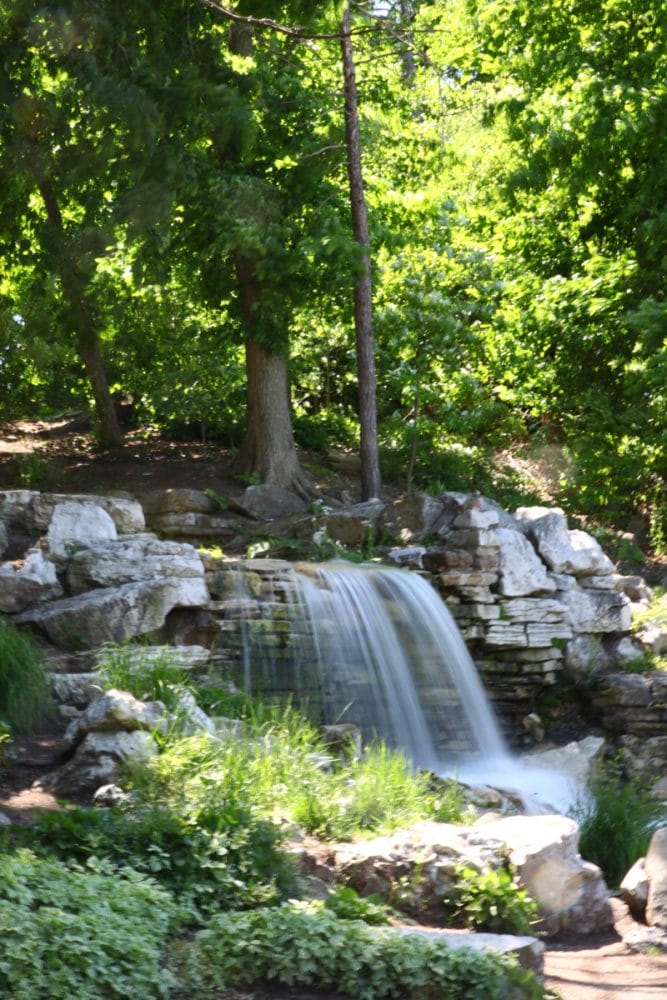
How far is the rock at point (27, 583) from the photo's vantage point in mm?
9109

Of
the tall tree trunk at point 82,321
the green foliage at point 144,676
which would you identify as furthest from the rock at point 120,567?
the tall tree trunk at point 82,321

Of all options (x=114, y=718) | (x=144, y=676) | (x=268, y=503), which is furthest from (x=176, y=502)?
(x=114, y=718)

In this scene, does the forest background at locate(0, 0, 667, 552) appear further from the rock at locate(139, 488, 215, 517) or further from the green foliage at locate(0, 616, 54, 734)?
the green foliage at locate(0, 616, 54, 734)

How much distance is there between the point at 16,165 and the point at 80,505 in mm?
3809

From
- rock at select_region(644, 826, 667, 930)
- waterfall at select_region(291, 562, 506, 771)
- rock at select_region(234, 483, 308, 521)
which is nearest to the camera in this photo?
rock at select_region(644, 826, 667, 930)

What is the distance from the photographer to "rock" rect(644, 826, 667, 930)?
6309mm

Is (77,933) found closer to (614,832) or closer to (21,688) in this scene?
(21,688)

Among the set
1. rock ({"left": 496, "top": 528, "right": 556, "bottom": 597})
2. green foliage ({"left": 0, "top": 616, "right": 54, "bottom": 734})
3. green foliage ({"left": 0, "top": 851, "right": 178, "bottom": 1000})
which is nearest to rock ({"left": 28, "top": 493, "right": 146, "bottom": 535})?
green foliage ({"left": 0, "top": 616, "right": 54, "bottom": 734})

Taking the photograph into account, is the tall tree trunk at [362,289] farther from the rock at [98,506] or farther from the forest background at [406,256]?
the rock at [98,506]

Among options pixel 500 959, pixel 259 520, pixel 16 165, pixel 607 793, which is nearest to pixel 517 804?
pixel 607 793

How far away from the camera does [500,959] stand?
4.79m

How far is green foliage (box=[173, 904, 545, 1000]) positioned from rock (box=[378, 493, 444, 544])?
26.6 ft

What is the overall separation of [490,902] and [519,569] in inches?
254

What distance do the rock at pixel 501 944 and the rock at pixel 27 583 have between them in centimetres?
496
